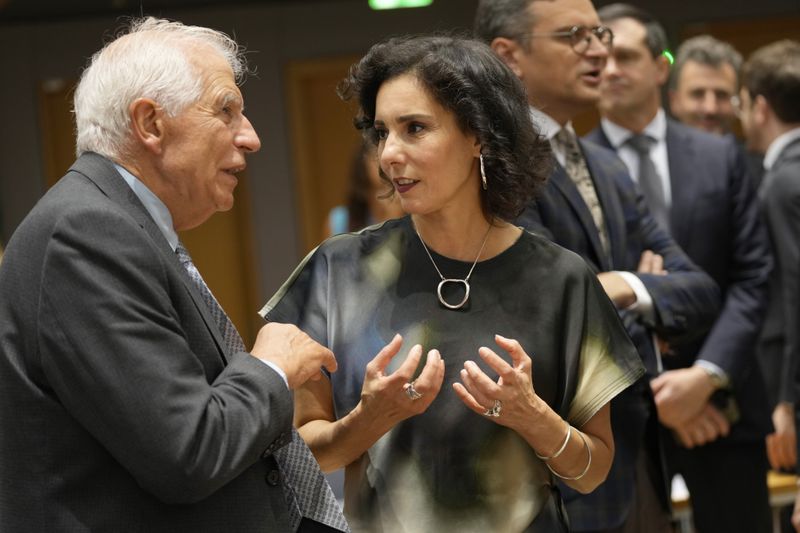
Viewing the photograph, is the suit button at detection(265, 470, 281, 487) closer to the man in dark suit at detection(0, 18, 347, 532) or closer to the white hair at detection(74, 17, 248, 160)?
the man in dark suit at detection(0, 18, 347, 532)

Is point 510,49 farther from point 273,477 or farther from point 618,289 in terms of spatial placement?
point 273,477

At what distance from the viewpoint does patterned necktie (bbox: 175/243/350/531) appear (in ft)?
6.72

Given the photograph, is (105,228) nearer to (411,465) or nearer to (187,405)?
(187,405)

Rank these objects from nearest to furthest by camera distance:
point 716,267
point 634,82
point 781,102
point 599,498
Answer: point 599,498 → point 716,267 → point 634,82 → point 781,102

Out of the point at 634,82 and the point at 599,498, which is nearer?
the point at 599,498

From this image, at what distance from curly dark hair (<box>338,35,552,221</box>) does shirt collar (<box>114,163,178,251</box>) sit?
58cm

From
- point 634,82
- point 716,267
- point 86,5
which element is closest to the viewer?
point 716,267

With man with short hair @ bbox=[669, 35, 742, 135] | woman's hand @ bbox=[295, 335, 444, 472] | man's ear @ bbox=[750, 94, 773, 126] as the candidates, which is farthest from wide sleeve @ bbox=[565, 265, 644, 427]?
man with short hair @ bbox=[669, 35, 742, 135]

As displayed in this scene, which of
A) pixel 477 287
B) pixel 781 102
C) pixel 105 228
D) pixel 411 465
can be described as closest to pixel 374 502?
pixel 411 465

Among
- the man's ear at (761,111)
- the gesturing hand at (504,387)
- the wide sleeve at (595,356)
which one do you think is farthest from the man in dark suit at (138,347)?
the man's ear at (761,111)

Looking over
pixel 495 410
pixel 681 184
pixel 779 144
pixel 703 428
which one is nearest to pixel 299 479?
pixel 495 410

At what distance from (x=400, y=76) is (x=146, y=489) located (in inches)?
38.1

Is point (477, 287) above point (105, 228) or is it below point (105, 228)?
below

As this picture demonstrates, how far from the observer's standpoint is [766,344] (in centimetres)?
462
